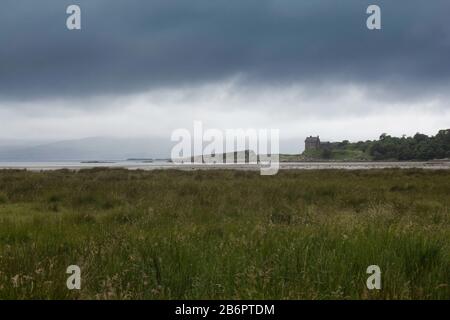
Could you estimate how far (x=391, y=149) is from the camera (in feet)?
367

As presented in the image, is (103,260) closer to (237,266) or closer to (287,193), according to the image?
(237,266)

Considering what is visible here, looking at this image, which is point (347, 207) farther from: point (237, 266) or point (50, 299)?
point (50, 299)

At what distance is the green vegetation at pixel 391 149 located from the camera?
103125mm

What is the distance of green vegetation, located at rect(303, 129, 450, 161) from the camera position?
338ft

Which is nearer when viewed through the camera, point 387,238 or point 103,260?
point 103,260
